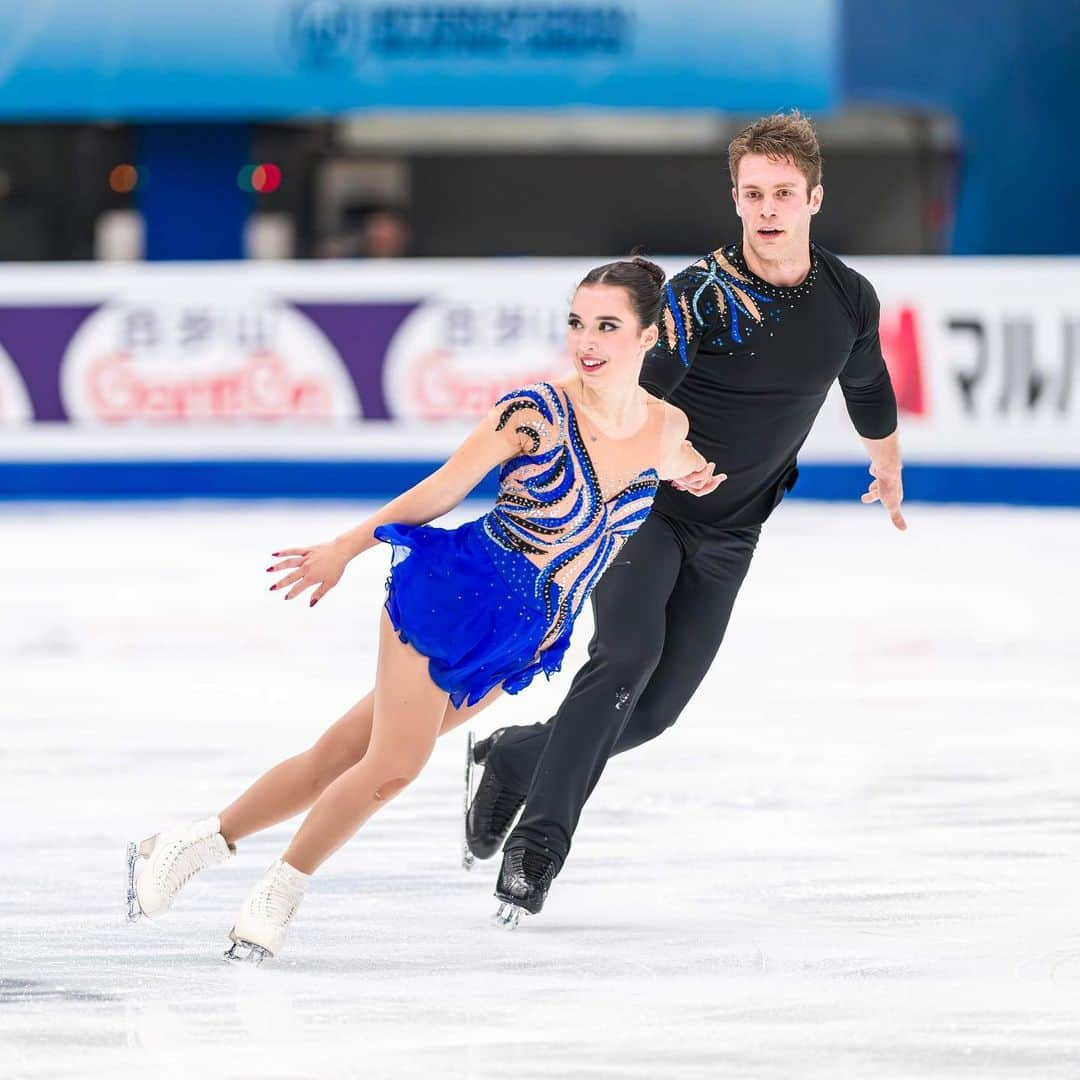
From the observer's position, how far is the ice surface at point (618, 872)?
2656 millimetres

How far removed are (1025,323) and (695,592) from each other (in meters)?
6.22

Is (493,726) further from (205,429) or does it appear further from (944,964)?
(205,429)

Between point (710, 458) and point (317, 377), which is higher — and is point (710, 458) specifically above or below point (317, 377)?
above

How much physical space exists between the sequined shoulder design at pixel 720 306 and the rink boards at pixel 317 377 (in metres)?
5.97

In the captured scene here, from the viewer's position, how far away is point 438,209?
45.7 ft

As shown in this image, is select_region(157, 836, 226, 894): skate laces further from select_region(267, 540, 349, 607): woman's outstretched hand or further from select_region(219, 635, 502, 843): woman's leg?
select_region(267, 540, 349, 607): woman's outstretched hand

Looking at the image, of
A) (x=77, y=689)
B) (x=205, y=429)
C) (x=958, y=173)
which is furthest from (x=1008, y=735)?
(x=958, y=173)

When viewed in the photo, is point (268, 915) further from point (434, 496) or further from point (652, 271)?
point (652, 271)

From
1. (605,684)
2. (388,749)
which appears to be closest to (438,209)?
(605,684)

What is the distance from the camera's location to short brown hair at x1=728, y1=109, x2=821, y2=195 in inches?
131

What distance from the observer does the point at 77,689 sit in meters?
5.37

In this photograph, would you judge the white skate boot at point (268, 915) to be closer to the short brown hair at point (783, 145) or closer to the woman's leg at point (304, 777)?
the woman's leg at point (304, 777)

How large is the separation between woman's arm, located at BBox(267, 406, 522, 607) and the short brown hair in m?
0.66

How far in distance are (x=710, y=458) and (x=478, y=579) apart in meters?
0.63
